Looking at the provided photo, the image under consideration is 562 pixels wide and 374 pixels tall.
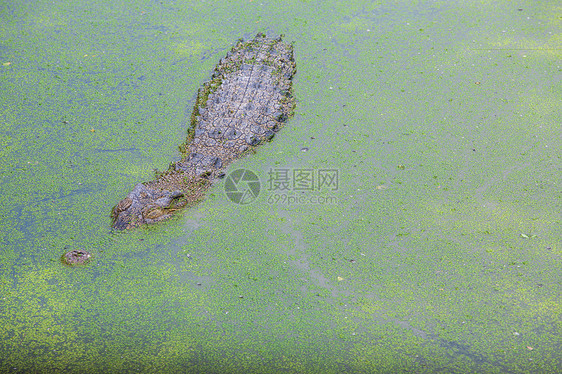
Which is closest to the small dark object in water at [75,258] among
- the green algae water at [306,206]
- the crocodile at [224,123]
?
the green algae water at [306,206]

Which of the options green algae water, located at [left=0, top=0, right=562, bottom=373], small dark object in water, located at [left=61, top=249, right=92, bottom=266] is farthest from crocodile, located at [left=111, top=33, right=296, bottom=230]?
small dark object in water, located at [left=61, top=249, right=92, bottom=266]

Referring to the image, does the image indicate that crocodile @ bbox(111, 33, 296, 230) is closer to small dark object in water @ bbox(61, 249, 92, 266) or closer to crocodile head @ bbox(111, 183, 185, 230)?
crocodile head @ bbox(111, 183, 185, 230)

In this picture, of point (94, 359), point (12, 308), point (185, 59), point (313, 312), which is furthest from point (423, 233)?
point (185, 59)

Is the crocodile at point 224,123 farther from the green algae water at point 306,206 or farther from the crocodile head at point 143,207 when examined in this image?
the green algae water at point 306,206

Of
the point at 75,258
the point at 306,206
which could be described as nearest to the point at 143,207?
the point at 75,258

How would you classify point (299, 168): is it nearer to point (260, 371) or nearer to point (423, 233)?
point (423, 233)
